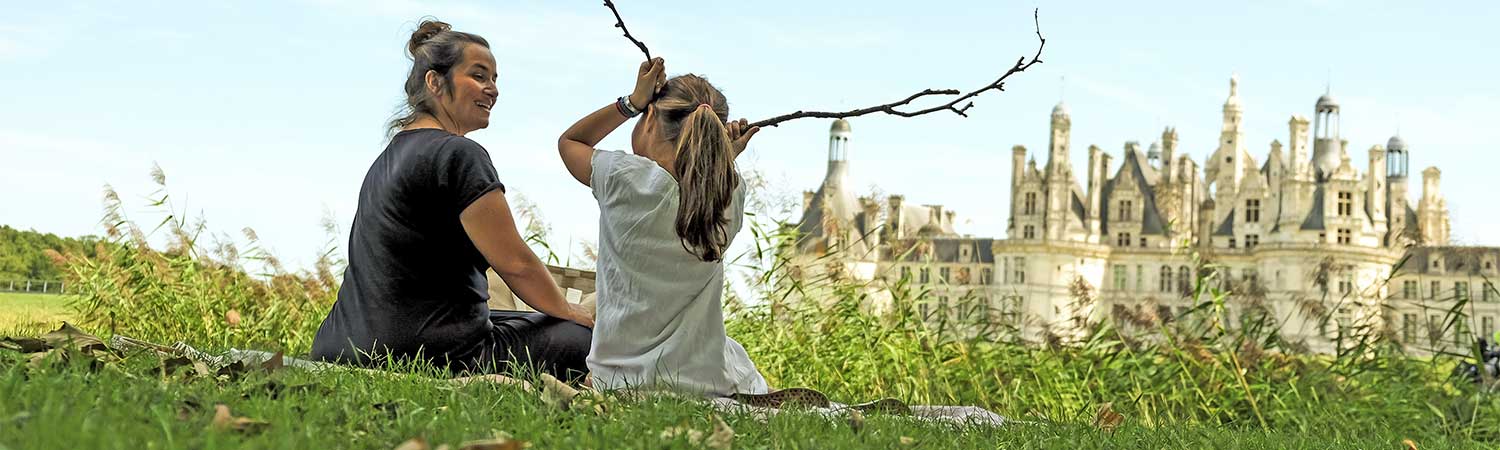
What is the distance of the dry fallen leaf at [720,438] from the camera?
7.25 feet

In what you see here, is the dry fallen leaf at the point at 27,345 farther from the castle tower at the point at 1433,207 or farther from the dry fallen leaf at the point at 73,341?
the castle tower at the point at 1433,207

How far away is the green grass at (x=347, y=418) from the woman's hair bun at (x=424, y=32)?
992 mm

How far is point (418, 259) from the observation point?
3.09 meters

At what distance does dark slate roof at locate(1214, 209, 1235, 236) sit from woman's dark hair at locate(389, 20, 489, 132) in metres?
58.2

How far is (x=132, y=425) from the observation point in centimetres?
185

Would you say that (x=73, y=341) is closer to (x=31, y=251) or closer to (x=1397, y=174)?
(x=31, y=251)

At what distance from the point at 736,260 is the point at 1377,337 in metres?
3.01

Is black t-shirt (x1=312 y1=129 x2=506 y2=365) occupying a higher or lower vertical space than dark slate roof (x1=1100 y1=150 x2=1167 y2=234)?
lower

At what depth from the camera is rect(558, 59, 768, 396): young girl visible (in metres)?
2.88

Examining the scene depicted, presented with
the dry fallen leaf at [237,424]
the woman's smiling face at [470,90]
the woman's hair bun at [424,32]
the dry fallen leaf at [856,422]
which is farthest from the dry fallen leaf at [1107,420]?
the dry fallen leaf at [237,424]

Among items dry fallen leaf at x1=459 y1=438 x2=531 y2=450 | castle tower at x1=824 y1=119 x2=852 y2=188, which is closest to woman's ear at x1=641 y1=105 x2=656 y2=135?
dry fallen leaf at x1=459 y1=438 x2=531 y2=450

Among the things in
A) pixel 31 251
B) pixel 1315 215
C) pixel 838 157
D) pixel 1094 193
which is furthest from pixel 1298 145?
pixel 31 251

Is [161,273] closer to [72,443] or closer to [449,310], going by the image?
[449,310]

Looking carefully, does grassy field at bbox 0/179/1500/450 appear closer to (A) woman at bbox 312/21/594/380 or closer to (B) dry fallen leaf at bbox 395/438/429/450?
(B) dry fallen leaf at bbox 395/438/429/450
